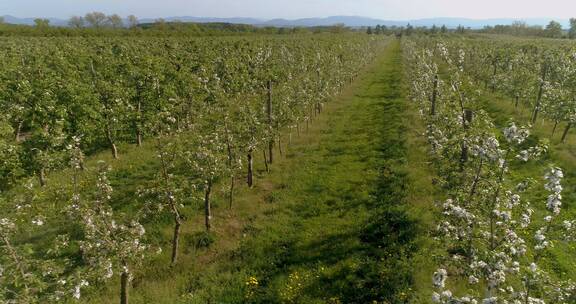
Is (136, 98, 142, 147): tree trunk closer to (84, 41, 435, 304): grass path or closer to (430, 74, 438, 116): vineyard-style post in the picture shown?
(84, 41, 435, 304): grass path

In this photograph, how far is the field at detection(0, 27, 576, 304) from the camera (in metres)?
10.3

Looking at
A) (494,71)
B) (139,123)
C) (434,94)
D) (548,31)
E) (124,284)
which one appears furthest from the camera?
(548,31)

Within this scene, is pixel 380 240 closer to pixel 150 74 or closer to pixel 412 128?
pixel 412 128

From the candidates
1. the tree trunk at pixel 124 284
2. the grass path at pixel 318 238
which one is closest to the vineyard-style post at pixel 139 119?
the grass path at pixel 318 238

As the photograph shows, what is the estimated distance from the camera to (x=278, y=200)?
2106 cm

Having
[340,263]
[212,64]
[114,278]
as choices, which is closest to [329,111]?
[212,64]

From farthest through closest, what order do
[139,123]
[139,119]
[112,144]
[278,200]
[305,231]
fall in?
[139,123], [139,119], [112,144], [278,200], [305,231]

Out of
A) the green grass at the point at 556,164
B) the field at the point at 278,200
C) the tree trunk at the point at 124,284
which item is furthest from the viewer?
the green grass at the point at 556,164

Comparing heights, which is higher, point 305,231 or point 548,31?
point 548,31

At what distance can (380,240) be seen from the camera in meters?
16.9

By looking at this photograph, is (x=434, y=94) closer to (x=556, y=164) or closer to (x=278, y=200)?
(x=556, y=164)

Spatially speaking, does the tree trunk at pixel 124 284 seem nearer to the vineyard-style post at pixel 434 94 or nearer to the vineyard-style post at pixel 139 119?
the vineyard-style post at pixel 139 119

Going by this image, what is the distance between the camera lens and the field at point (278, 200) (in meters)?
10.3

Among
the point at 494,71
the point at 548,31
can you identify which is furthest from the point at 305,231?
the point at 548,31
